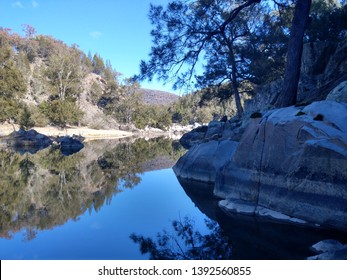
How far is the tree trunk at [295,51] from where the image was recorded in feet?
29.8

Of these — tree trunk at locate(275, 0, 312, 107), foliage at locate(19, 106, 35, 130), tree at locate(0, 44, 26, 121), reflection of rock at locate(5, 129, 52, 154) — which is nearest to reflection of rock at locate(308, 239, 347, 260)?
tree trunk at locate(275, 0, 312, 107)

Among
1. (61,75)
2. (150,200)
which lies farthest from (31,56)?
(150,200)

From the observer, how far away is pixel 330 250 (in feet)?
16.6

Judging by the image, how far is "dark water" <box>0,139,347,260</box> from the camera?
5.66 meters

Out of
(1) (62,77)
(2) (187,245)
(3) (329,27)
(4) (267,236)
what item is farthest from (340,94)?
(1) (62,77)

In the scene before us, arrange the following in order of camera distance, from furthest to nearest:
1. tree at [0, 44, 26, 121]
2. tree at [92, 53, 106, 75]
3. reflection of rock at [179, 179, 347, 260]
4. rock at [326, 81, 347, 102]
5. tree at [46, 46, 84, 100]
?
1. tree at [92, 53, 106, 75]
2. tree at [46, 46, 84, 100]
3. tree at [0, 44, 26, 121]
4. rock at [326, 81, 347, 102]
5. reflection of rock at [179, 179, 347, 260]

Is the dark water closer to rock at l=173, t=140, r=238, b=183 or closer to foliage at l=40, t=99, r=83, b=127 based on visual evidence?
rock at l=173, t=140, r=238, b=183

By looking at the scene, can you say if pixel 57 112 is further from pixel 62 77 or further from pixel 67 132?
pixel 62 77

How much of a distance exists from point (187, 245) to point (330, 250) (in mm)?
2545

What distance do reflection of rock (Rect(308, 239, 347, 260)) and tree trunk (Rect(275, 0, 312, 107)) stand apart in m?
4.98

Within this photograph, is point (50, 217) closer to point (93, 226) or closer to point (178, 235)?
point (93, 226)

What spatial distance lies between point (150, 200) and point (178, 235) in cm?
349
